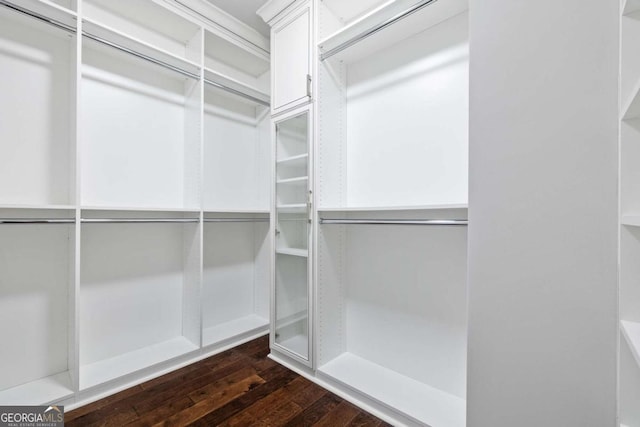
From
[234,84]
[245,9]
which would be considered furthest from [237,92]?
[245,9]

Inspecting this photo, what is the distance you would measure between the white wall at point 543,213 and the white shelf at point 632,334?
75 mm

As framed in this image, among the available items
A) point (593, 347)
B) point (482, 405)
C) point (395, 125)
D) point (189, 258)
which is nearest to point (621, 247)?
point (593, 347)

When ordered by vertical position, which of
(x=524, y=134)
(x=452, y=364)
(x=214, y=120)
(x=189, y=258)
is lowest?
(x=452, y=364)

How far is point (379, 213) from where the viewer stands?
1.82 meters

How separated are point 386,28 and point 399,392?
2.22 metres

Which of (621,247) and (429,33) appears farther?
(429,33)

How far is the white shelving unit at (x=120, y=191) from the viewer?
163 centimetres

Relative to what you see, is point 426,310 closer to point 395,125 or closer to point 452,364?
point 452,364

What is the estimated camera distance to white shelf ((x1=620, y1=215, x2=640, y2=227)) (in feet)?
1.88

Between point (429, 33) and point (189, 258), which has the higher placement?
point (429, 33)

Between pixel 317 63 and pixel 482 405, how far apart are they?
81.1 inches

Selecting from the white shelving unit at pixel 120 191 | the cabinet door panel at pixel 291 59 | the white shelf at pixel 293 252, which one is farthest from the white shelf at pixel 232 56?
the white shelf at pixel 293 252

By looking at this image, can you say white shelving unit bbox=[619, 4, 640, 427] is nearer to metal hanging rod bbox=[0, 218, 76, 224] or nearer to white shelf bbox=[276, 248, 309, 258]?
white shelf bbox=[276, 248, 309, 258]

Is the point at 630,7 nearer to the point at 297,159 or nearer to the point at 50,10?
the point at 297,159
